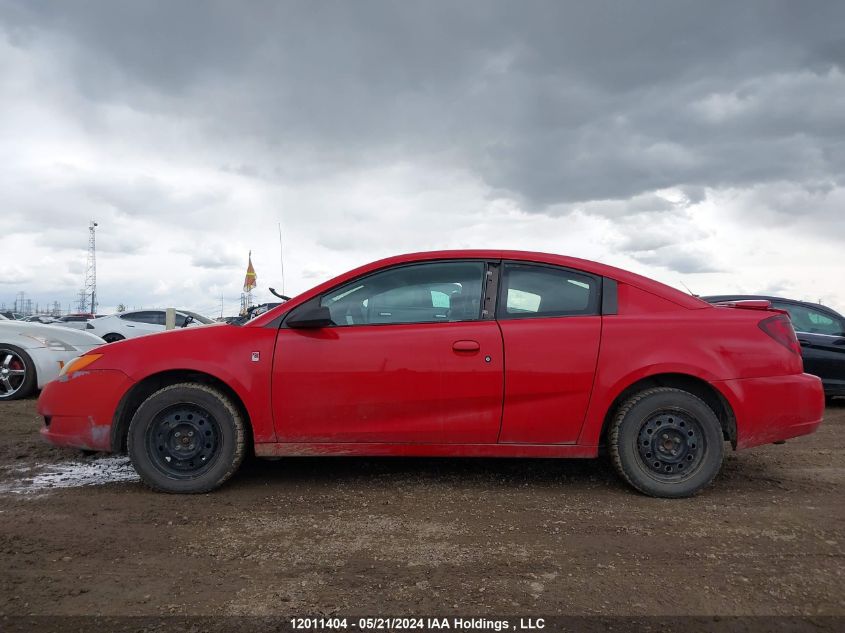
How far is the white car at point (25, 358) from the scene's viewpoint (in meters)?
7.41

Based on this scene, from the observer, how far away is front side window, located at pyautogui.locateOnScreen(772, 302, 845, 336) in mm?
7762

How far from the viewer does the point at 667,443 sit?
3641 millimetres

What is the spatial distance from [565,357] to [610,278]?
636 mm

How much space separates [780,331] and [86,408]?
4392mm

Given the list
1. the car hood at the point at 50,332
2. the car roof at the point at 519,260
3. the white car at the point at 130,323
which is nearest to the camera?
the car roof at the point at 519,260

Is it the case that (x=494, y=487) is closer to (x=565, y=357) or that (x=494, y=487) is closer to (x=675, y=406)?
(x=565, y=357)

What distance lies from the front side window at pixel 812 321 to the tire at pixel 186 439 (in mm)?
7270

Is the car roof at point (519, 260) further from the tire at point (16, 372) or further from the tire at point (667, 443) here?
the tire at point (16, 372)

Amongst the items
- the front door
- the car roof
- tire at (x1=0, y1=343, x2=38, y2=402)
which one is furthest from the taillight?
tire at (x1=0, y1=343, x2=38, y2=402)

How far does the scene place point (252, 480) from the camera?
4004mm

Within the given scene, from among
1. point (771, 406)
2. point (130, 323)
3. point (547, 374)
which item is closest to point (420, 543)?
point (547, 374)

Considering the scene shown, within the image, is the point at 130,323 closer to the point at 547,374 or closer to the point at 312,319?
the point at 312,319

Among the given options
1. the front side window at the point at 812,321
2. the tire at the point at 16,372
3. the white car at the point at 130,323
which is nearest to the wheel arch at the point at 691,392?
the front side window at the point at 812,321

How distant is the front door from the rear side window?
0.21 metres
